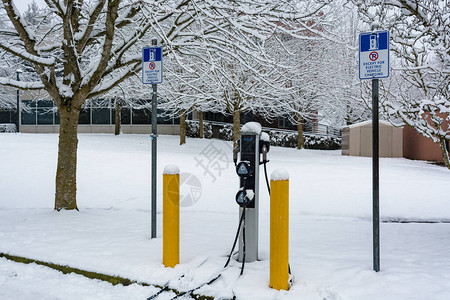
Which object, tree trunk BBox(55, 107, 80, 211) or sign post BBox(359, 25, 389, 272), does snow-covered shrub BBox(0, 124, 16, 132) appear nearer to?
tree trunk BBox(55, 107, 80, 211)

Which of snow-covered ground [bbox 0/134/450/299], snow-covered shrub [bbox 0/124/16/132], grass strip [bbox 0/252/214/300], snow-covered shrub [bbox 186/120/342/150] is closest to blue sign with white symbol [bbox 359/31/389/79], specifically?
snow-covered ground [bbox 0/134/450/299]

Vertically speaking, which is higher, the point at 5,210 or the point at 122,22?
the point at 122,22

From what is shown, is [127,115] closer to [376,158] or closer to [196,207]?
[196,207]

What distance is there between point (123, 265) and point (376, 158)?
283 centimetres

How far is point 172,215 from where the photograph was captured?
4027mm

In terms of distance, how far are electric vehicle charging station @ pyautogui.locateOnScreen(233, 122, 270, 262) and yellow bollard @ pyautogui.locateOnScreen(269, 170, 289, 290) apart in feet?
1.59

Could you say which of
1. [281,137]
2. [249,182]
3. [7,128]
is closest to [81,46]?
[249,182]

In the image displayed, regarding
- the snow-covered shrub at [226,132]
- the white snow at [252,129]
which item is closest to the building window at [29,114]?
the snow-covered shrub at [226,132]

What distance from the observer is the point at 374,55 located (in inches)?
152

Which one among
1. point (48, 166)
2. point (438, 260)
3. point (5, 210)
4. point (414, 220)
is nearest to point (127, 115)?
point (48, 166)

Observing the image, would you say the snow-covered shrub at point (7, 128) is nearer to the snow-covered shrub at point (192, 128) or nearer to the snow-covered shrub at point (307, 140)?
the snow-covered shrub at point (192, 128)

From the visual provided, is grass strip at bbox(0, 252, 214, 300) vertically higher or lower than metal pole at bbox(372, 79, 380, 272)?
lower

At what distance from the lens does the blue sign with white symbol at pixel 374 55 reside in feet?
12.4

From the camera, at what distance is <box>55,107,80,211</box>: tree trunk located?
22.4 ft
